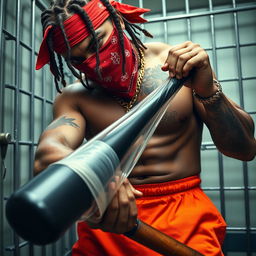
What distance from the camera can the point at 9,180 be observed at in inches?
50.5

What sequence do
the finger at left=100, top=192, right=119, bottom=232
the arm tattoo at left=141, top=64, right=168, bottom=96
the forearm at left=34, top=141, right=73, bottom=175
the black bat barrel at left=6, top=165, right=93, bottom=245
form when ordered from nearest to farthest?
the black bat barrel at left=6, top=165, right=93, bottom=245
the finger at left=100, top=192, right=119, bottom=232
the forearm at left=34, top=141, right=73, bottom=175
the arm tattoo at left=141, top=64, right=168, bottom=96

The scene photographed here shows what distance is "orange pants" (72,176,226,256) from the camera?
80 centimetres

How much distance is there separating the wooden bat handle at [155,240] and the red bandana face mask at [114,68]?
0.51 m

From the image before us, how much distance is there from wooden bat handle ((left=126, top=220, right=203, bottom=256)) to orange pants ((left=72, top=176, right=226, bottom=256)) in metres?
0.32

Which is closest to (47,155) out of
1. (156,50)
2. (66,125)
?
(66,125)

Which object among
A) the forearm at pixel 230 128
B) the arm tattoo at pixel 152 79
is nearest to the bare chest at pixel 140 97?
the arm tattoo at pixel 152 79

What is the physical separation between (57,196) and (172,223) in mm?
674

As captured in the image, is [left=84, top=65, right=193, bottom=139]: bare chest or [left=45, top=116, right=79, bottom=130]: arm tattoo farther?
[left=84, top=65, right=193, bottom=139]: bare chest

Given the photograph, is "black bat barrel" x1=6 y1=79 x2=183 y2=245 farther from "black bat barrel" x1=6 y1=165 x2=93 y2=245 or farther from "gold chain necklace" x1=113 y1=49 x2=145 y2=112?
"gold chain necklace" x1=113 y1=49 x2=145 y2=112

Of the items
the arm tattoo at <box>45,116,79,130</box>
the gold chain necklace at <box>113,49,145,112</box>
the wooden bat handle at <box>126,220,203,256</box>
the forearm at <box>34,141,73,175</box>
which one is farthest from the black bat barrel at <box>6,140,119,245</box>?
the gold chain necklace at <box>113,49,145,112</box>

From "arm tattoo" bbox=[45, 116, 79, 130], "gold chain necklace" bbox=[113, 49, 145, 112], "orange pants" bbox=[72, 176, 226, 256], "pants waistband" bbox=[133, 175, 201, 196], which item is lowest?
"orange pants" bbox=[72, 176, 226, 256]

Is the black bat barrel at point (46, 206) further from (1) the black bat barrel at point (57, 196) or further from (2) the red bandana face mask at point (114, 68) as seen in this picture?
(2) the red bandana face mask at point (114, 68)

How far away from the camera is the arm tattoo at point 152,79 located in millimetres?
945

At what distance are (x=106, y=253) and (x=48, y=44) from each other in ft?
2.13
